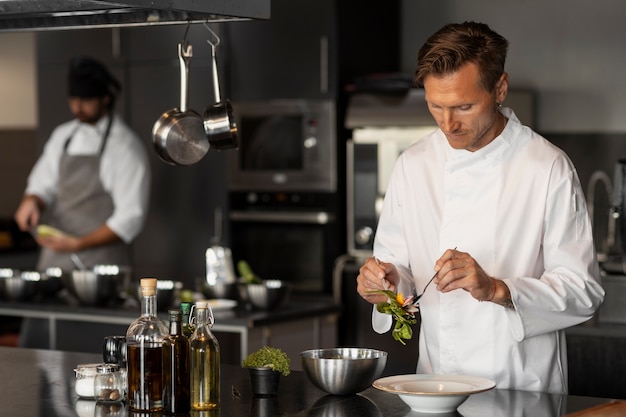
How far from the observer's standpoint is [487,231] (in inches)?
116

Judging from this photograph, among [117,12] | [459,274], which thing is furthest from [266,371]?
[117,12]

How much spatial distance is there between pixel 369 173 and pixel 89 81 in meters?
1.54

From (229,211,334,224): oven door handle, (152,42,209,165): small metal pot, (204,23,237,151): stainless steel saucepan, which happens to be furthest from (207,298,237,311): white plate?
(204,23,237,151): stainless steel saucepan

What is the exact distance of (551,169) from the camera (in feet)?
9.37

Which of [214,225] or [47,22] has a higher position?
[47,22]

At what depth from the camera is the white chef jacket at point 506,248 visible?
2.79 metres

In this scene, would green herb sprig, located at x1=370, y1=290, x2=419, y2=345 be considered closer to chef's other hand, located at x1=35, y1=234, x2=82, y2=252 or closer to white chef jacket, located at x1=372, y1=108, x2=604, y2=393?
white chef jacket, located at x1=372, y1=108, x2=604, y2=393

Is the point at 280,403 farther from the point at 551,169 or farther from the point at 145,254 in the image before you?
the point at 145,254

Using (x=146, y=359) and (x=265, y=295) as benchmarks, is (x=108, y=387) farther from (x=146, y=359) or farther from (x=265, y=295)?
(x=265, y=295)

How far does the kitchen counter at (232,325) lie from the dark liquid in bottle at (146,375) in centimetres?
187

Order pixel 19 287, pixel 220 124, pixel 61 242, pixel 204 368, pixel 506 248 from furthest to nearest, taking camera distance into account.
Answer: pixel 61 242, pixel 19 287, pixel 220 124, pixel 506 248, pixel 204 368

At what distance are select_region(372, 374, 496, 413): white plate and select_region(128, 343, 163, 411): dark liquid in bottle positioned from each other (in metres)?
0.49

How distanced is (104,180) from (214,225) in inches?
29.1

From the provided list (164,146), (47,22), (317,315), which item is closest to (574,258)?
(164,146)
